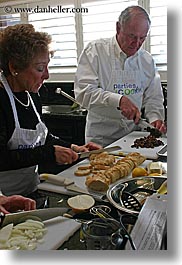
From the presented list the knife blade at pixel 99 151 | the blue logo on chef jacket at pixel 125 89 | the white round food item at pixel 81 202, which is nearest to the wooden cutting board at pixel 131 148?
the knife blade at pixel 99 151

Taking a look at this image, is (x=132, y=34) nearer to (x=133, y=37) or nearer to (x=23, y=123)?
(x=133, y=37)

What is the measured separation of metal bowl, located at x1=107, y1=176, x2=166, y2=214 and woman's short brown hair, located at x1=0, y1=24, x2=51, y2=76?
0.24 metres

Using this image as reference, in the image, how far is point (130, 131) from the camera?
73 cm

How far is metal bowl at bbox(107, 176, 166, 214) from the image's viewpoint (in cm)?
49

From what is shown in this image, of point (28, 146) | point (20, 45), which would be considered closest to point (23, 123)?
point (28, 146)

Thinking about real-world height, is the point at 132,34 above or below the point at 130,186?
above

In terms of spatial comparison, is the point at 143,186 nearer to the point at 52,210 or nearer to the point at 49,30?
the point at 52,210

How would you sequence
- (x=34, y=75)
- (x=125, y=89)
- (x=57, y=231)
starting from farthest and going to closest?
1. (x=125, y=89)
2. (x=34, y=75)
3. (x=57, y=231)

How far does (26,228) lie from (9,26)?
28 centimetres

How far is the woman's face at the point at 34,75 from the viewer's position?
1.72ft

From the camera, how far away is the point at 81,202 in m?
0.51

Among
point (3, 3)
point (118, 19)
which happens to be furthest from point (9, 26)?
point (118, 19)

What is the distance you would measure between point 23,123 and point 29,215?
0.23 m

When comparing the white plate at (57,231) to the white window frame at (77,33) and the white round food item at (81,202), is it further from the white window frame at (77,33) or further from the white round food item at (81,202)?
the white window frame at (77,33)
